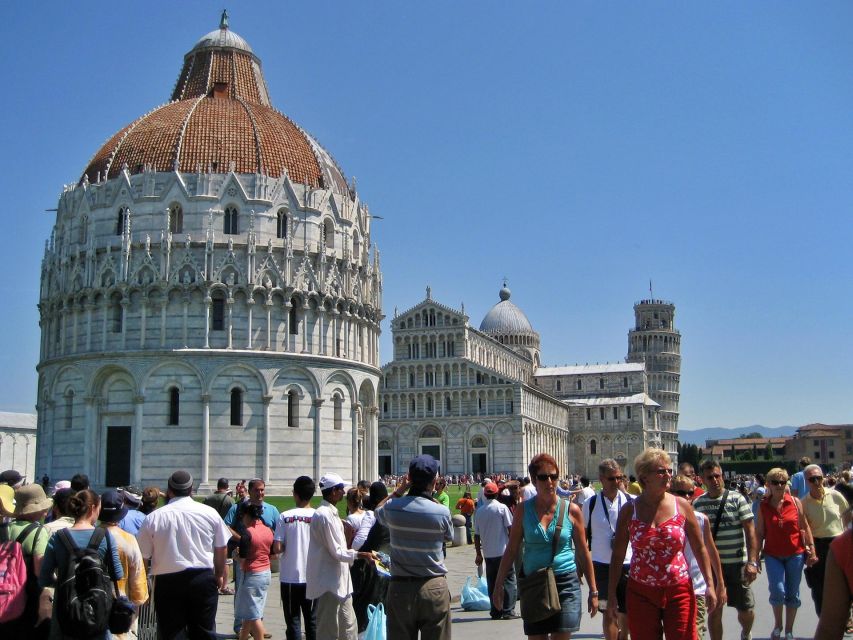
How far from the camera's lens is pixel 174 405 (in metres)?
44.3

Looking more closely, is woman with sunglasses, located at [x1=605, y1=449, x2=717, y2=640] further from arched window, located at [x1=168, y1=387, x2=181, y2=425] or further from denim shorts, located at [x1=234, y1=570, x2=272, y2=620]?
arched window, located at [x1=168, y1=387, x2=181, y2=425]

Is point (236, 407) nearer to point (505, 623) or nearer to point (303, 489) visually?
point (505, 623)

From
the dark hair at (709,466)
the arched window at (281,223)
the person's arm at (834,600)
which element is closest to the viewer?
the person's arm at (834,600)

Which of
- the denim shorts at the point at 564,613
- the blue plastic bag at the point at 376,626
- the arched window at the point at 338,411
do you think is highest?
the arched window at the point at 338,411

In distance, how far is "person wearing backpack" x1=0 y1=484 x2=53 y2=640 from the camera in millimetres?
7633

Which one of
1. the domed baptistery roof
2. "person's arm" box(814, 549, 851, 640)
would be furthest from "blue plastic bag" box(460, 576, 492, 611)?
the domed baptistery roof

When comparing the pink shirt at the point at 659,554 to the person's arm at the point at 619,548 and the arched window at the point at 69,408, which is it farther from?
the arched window at the point at 69,408

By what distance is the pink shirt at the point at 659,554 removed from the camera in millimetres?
7352

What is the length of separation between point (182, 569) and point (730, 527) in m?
5.57

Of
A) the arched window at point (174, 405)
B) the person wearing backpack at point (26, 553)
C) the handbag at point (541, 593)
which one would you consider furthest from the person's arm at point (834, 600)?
the arched window at point (174, 405)

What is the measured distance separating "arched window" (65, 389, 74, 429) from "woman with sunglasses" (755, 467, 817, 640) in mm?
40266

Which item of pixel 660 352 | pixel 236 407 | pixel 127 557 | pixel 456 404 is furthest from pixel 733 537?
pixel 660 352

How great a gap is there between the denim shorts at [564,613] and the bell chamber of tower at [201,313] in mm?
37309

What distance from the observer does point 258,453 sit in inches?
1757
